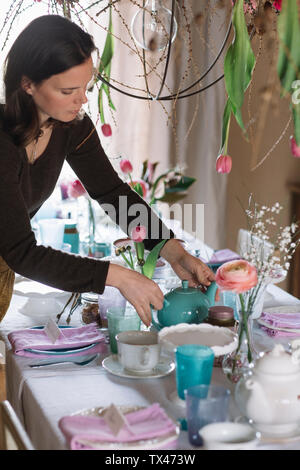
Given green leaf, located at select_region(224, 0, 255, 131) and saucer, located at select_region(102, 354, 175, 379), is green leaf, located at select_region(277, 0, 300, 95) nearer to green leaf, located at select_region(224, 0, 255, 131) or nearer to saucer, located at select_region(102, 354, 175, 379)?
green leaf, located at select_region(224, 0, 255, 131)

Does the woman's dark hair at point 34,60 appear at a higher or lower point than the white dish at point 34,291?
higher

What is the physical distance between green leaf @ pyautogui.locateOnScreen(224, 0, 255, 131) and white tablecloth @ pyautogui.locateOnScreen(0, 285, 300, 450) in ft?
1.91

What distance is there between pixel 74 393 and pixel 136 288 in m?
0.26

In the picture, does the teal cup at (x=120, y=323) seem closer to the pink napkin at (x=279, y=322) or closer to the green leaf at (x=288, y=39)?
the pink napkin at (x=279, y=322)

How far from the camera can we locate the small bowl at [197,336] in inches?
53.7

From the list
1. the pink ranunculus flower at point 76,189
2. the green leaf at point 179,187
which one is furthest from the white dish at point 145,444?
the green leaf at point 179,187

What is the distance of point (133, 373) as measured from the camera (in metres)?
1.42

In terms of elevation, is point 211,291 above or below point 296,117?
below

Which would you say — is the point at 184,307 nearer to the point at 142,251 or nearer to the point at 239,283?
the point at 239,283

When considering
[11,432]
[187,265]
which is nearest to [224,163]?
[187,265]

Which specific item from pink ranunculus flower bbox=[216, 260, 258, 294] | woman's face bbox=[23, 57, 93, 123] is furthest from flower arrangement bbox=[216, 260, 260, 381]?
woman's face bbox=[23, 57, 93, 123]
